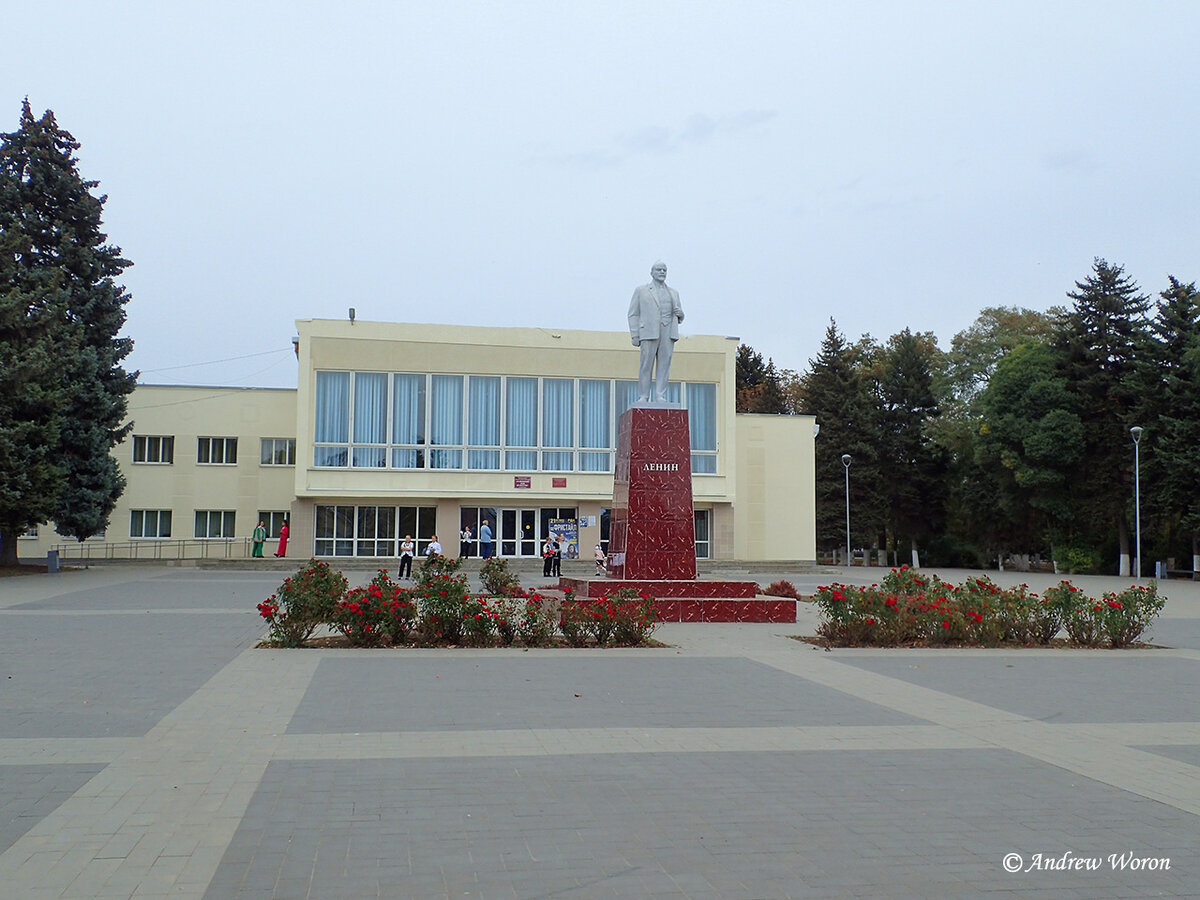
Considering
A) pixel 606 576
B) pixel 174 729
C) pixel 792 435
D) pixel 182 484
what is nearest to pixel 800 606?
pixel 606 576

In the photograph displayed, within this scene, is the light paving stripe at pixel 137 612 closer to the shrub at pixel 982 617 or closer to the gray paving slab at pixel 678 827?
the shrub at pixel 982 617

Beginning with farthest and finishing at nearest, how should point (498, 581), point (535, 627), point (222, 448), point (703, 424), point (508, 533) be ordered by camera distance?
1. point (222, 448)
2. point (703, 424)
3. point (508, 533)
4. point (498, 581)
5. point (535, 627)

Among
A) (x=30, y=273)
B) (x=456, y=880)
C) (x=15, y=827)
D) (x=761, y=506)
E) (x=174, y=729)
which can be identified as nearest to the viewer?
(x=456, y=880)

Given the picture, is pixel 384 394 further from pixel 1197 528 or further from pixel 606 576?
pixel 1197 528

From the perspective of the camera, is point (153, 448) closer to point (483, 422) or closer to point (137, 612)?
point (483, 422)

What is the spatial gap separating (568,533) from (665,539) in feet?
69.3

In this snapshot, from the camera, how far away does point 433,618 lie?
1413cm

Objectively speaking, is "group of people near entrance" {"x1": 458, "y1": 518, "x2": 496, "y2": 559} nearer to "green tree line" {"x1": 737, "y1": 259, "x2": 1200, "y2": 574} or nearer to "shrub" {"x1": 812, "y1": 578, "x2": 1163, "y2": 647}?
"green tree line" {"x1": 737, "y1": 259, "x2": 1200, "y2": 574}

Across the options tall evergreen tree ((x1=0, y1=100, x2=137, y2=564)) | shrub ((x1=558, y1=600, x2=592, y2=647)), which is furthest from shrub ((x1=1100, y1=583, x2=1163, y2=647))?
tall evergreen tree ((x1=0, y1=100, x2=137, y2=564))

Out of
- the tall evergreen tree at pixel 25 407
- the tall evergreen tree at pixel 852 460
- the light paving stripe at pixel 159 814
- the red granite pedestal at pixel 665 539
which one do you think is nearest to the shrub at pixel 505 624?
the red granite pedestal at pixel 665 539

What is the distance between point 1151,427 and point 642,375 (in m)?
33.7

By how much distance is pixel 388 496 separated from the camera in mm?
43875

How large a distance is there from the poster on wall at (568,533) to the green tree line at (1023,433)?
21.2m

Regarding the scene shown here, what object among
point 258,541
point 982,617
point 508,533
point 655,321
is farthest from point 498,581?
point 258,541
